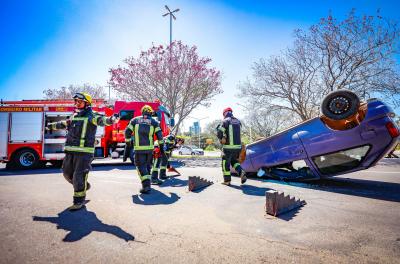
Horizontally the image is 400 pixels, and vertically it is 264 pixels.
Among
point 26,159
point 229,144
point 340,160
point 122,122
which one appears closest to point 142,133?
point 229,144

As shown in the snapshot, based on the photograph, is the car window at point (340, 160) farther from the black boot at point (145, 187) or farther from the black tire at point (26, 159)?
the black tire at point (26, 159)

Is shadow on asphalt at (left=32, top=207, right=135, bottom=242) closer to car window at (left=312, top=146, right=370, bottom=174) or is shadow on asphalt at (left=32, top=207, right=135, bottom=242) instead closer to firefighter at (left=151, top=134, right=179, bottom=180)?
firefighter at (left=151, top=134, right=179, bottom=180)

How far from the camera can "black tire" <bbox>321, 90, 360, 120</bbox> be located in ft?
14.0

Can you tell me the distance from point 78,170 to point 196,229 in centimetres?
218

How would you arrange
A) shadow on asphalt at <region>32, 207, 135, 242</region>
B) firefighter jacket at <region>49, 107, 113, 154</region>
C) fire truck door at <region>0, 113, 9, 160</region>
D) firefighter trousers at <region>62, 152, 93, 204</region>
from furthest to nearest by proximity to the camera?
fire truck door at <region>0, 113, 9, 160</region>
firefighter jacket at <region>49, 107, 113, 154</region>
firefighter trousers at <region>62, 152, 93, 204</region>
shadow on asphalt at <region>32, 207, 135, 242</region>

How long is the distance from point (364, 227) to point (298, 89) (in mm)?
15038

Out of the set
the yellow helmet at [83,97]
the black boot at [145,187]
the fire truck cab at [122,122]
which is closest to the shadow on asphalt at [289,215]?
the black boot at [145,187]

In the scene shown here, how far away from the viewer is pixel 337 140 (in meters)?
4.55

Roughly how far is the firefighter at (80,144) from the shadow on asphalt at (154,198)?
2.88 ft

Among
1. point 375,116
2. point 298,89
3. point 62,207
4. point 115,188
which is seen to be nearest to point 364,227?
point 375,116

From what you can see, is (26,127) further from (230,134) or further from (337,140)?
(337,140)

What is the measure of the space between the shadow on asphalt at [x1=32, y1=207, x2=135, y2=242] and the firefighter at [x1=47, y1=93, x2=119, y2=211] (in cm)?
39

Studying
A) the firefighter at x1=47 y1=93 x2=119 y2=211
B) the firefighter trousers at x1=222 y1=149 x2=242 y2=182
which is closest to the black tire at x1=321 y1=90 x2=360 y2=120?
the firefighter trousers at x1=222 y1=149 x2=242 y2=182

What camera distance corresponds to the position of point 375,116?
13.9 feet
